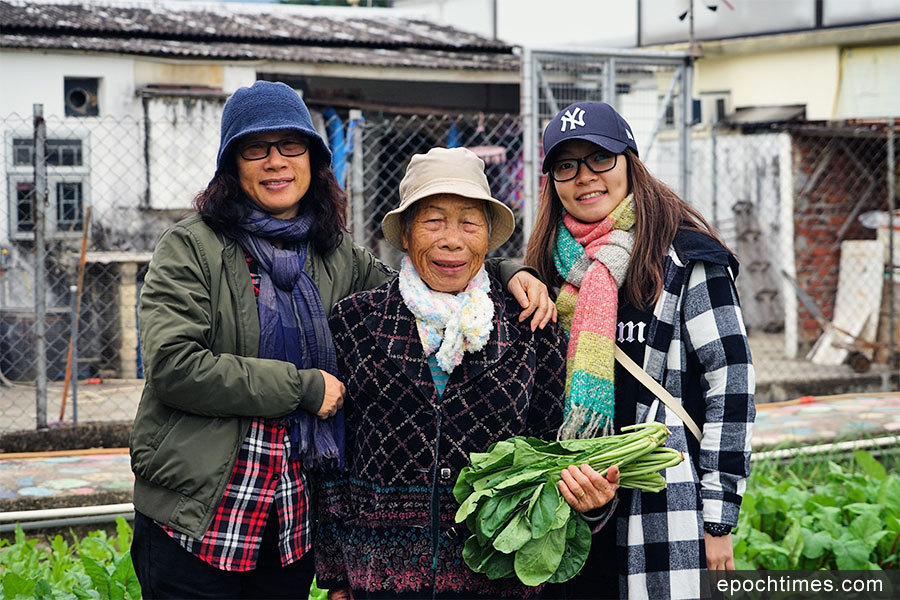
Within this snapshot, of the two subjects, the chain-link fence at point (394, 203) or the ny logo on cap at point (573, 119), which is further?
the chain-link fence at point (394, 203)

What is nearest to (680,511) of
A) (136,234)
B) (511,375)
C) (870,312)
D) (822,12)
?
(511,375)

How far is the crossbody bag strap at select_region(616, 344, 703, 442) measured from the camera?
2.92m

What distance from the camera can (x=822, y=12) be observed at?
40.4 feet

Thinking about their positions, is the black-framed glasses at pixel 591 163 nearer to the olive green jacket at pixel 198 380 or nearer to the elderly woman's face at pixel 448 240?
the elderly woman's face at pixel 448 240

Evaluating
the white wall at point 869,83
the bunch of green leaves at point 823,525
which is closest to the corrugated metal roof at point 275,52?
the white wall at point 869,83

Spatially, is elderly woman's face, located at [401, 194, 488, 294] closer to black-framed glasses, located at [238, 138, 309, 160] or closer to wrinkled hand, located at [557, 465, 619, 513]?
black-framed glasses, located at [238, 138, 309, 160]

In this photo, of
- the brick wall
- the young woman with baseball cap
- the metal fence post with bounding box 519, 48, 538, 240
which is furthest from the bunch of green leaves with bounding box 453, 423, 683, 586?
the brick wall

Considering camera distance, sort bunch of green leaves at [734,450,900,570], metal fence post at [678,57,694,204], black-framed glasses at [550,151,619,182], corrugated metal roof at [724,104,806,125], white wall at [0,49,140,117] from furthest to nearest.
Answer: corrugated metal roof at [724,104,806,125] → white wall at [0,49,140,117] → metal fence post at [678,57,694,204] → bunch of green leaves at [734,450,900,570] → black-framed glasses at [550,151,619,182]

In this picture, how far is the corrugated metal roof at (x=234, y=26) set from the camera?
35.8 feet

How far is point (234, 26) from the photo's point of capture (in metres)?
12.3

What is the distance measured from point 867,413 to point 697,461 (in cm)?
538

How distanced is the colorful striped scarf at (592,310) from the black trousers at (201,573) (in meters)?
0.88

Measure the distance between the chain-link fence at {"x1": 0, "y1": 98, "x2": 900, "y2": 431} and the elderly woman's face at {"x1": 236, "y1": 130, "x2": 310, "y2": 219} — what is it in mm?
4154

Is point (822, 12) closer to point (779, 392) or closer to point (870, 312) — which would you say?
point (870, 312)
